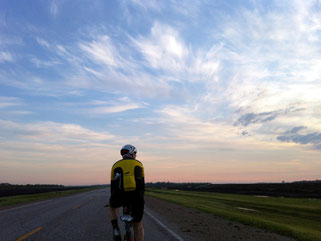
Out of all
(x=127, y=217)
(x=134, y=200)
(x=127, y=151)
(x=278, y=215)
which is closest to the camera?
(x=127, y=217)

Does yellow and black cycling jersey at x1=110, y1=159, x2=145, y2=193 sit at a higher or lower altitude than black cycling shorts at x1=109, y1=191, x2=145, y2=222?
higher

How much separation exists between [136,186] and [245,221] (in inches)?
389

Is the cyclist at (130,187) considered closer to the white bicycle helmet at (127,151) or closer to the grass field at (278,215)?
the white bicycle helmet at (127,151)

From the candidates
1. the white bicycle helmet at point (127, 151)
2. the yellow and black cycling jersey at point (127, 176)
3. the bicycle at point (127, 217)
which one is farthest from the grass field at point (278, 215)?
the white bicycle helmet at point (127, 151)

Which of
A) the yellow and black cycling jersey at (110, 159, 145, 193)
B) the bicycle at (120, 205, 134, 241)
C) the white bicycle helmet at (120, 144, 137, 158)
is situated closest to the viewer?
the bicycle at (120, 205, 134, 241)

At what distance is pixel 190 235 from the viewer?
9.03 metres

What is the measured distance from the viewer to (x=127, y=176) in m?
4.83

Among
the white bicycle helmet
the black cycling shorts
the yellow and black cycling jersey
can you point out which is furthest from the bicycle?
the white bicycle helmet

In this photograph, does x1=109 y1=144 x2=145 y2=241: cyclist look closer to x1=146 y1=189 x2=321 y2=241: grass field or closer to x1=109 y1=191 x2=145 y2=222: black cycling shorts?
x1=109 y1=191 x2=145 y2=222: black cycling shorts

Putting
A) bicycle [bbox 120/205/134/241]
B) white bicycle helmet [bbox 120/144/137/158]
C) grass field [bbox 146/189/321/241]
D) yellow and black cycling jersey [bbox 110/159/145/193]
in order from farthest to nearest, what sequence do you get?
grass field [bbox 146/189/321/241], white bicycle helmet [bbox 120/144/137/158], yellow and black cycling jersey [bbox 110/159/145/193], bicycle [bbox 120/205/134/241]

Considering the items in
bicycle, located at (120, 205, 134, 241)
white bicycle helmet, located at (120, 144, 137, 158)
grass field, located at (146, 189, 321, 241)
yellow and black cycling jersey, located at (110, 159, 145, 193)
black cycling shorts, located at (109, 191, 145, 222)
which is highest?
white bicycle helmet, located at (120, 144, 137, 158)

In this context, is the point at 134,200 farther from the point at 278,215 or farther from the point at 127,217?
the point at 278,215

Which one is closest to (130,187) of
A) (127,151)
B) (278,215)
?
(127,151)

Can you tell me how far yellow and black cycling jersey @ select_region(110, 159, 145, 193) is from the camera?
15.8 feet
